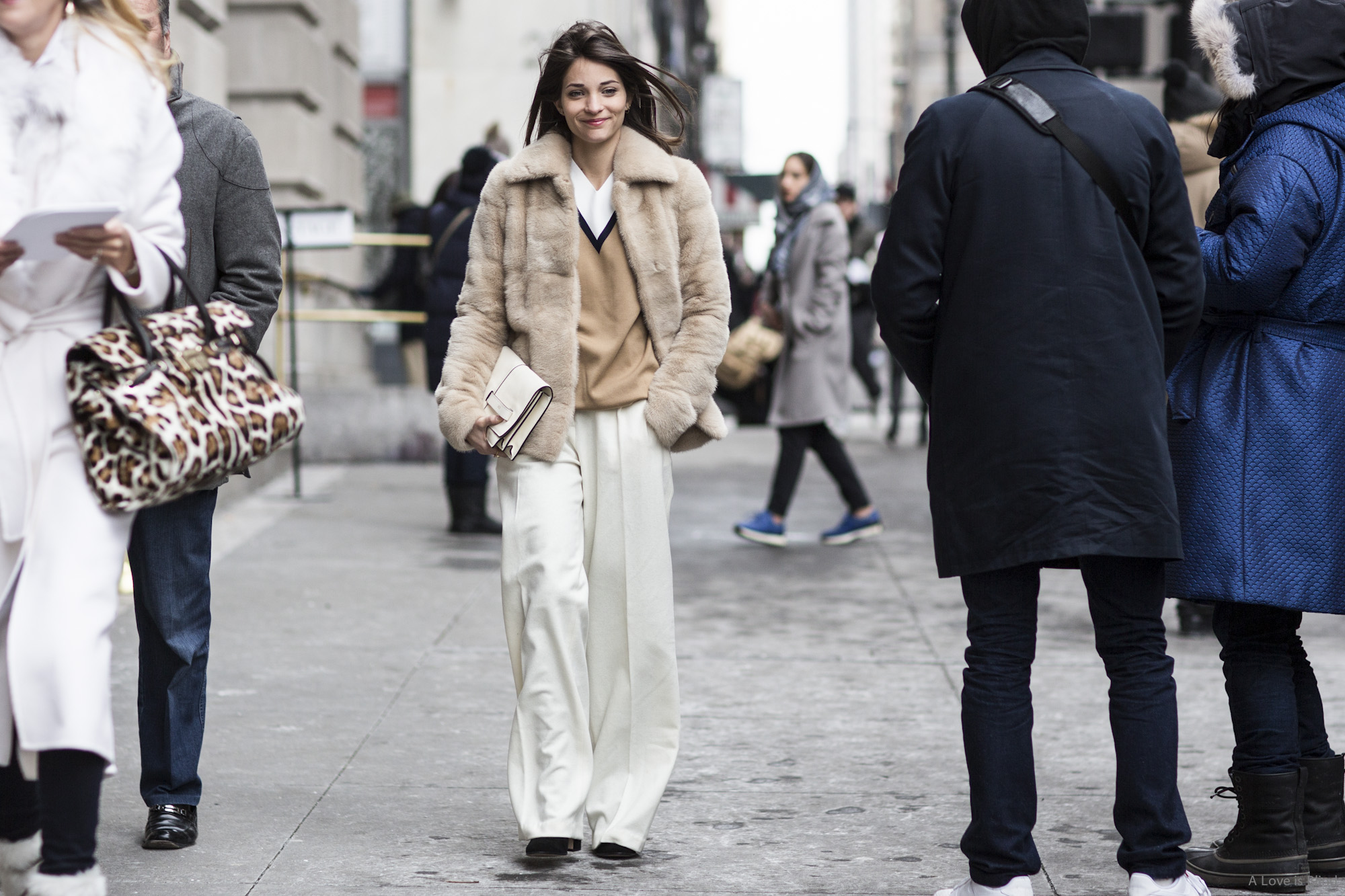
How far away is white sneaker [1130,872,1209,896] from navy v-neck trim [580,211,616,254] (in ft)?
6.12

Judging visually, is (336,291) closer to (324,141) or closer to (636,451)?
(324,141)

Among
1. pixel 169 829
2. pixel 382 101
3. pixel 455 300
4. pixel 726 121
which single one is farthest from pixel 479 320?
pixel 726 121

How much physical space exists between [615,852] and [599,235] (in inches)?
57.7

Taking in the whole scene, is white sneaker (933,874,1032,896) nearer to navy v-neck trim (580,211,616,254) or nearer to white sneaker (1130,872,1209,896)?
white sneaker (1130,872,1209,896)

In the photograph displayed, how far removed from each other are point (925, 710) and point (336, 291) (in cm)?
1015

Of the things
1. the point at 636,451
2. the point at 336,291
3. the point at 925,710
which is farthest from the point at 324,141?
the point at 636,451

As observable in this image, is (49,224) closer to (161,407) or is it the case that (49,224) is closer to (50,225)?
(50,225)

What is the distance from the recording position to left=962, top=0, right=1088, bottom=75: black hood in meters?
3.71

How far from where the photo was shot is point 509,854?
4.27 meters

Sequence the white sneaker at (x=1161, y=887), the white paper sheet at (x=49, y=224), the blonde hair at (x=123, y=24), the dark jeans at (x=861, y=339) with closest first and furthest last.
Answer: the white paper sheet at (x=49, y=224) → the blonde hair at (x=123, y=24) → the white sneaker at (x=1161, y=887) → the dark jeans at (x=861, y=339)

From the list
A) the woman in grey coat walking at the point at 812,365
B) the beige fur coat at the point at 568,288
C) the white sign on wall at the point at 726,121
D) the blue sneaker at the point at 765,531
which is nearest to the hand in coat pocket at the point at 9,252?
the beige fur coat at the point at 568,288

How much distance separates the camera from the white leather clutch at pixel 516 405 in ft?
13.7

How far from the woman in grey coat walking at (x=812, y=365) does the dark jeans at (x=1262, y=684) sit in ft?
18.4

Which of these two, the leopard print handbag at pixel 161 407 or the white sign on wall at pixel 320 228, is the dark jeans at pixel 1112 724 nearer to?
the leopard print handbag at pixel 161 407
